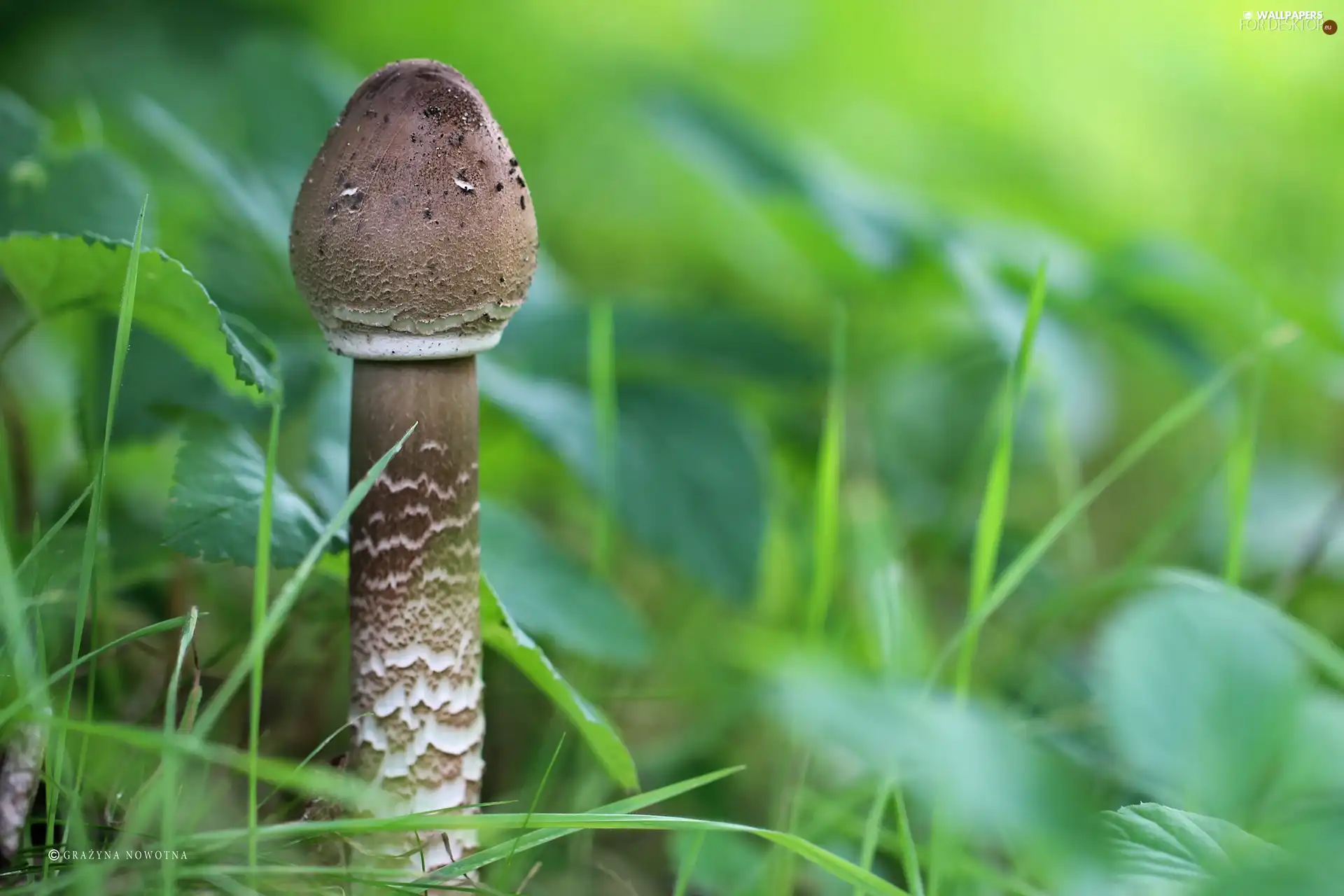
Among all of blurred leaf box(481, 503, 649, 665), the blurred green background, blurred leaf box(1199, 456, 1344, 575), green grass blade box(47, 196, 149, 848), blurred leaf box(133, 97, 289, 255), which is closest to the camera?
the blurred green background

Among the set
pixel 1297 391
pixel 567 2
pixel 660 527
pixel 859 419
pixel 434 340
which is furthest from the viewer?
pixel 567 2

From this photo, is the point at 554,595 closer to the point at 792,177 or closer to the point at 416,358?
the point at 416,358

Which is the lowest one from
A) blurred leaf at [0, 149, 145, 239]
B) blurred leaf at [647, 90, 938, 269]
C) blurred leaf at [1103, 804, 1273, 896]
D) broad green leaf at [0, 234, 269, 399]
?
blurred leaf at [1103, 804, 1273, 896]

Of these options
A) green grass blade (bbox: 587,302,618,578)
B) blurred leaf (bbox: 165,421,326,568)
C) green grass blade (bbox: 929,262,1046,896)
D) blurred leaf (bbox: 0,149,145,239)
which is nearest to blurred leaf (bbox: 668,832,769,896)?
green grass blade (bbox: 929,262,1046,896)

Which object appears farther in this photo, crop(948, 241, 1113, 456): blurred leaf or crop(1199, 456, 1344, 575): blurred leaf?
crop(1199, 456, 1344, 575): blurred leaf

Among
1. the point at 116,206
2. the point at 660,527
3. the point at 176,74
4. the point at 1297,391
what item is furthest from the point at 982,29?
the point at 116,206

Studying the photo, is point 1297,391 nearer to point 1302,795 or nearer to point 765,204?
point 765,204

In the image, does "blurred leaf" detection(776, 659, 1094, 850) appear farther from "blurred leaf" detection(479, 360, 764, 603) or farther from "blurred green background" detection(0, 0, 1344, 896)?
"blurred leaf" detection(479, 360, 764, 603)
